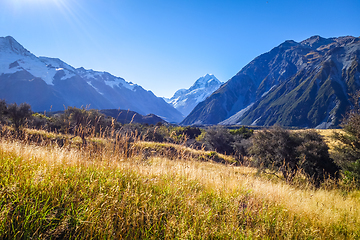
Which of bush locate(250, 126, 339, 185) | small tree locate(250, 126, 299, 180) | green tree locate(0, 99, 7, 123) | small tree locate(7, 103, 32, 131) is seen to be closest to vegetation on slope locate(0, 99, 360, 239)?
bush locate(250, 126, 339, 185)

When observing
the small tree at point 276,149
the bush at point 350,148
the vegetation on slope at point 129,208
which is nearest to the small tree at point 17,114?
the vegetation on slope at point 129,208

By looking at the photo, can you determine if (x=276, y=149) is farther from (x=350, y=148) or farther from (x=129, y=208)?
(x=129, y=208)

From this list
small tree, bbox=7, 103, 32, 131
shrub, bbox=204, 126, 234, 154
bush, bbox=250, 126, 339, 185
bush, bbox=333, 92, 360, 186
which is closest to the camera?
bush, bbox=333, 92, 360, 186

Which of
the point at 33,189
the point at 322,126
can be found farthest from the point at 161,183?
the point at 322,126

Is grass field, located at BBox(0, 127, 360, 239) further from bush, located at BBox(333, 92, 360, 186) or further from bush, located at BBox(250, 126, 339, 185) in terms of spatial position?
bush, located at BBox(250, 126, 339, 185)

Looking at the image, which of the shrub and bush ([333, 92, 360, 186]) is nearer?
bush ([333, 92, 360, 186])

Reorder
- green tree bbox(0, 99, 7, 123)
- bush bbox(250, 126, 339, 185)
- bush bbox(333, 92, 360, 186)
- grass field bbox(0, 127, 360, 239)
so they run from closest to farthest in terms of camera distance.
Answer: grass field bbox(0, 127, 360, 239), bush bbox(333, 92, 360, 186), bush bbox(250, 126, 339, 185), green tree bbox(0, 99, 7, 123)

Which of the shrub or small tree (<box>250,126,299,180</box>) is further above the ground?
small tree (<box>250,126,299,180</box>)

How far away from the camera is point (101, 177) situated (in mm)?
3100

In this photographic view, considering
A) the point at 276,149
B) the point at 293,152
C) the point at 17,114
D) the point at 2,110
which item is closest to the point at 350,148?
the point at 293,152

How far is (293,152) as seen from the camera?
492 inches

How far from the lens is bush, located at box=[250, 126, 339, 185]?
1099 centimetres

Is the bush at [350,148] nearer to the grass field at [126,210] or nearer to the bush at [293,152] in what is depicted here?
the bush at [293,152]

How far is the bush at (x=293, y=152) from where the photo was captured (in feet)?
36.1
